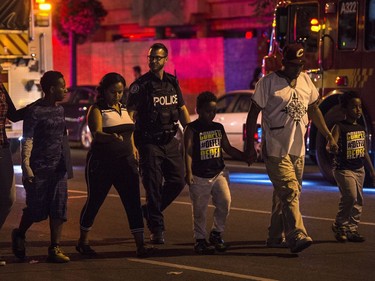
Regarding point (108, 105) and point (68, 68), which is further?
point (68, 68)

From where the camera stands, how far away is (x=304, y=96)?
9844 millimetres

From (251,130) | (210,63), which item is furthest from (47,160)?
(210,63)

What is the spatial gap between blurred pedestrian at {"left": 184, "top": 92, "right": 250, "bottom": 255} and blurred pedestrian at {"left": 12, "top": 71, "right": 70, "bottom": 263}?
4.03 feet

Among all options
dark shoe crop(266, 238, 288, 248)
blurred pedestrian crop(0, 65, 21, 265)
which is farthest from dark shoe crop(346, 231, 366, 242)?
blurred pedestrian crop(0, 65, 21, 265)

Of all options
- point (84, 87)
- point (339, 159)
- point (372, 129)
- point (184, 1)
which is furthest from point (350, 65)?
point (184, 1)

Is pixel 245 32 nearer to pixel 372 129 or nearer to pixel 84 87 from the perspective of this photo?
pixel 84 87

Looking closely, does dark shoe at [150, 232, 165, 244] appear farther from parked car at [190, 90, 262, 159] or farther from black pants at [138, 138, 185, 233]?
parked car at [190, 90, 262, 159]

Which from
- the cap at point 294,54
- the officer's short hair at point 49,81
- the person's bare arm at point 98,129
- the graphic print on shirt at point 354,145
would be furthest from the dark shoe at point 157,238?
the cap at point 294,54

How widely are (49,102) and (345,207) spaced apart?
318 cm

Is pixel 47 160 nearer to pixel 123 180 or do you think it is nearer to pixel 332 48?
pixel 123 180

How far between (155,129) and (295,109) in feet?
5.06

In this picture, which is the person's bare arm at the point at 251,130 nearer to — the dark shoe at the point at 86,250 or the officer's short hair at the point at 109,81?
the officer's short hair at the point at 109,81

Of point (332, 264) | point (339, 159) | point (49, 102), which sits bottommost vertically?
point (332, 264)

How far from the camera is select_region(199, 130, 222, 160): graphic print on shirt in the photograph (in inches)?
392
